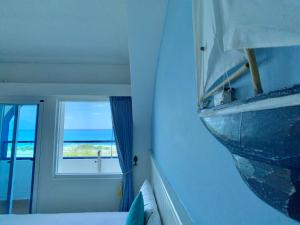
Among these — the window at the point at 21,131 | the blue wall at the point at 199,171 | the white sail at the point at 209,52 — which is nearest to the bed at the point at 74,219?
the window at the point at 21,131

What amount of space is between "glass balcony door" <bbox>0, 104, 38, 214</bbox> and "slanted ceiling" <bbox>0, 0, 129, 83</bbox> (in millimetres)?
492

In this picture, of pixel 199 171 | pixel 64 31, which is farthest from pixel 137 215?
pixel 64 31

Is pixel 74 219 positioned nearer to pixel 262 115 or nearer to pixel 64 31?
pixel 64 31

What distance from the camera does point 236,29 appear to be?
332 mm

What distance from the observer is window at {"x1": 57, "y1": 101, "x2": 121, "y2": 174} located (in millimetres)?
3154

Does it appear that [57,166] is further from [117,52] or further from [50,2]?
[50,2]

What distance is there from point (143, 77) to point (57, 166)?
1.79 meters

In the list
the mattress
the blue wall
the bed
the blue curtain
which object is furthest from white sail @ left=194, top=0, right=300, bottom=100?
the blue curtain

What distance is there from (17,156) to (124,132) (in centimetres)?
149

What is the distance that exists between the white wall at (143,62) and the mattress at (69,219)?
2.69 feet

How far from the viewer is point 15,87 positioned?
2.88 m

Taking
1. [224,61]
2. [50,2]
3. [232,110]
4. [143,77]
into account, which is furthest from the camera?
[143,77]

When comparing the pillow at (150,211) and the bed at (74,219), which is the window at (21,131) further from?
the pillow at (150,211)

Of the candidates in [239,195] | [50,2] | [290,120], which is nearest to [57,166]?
[50,2]
